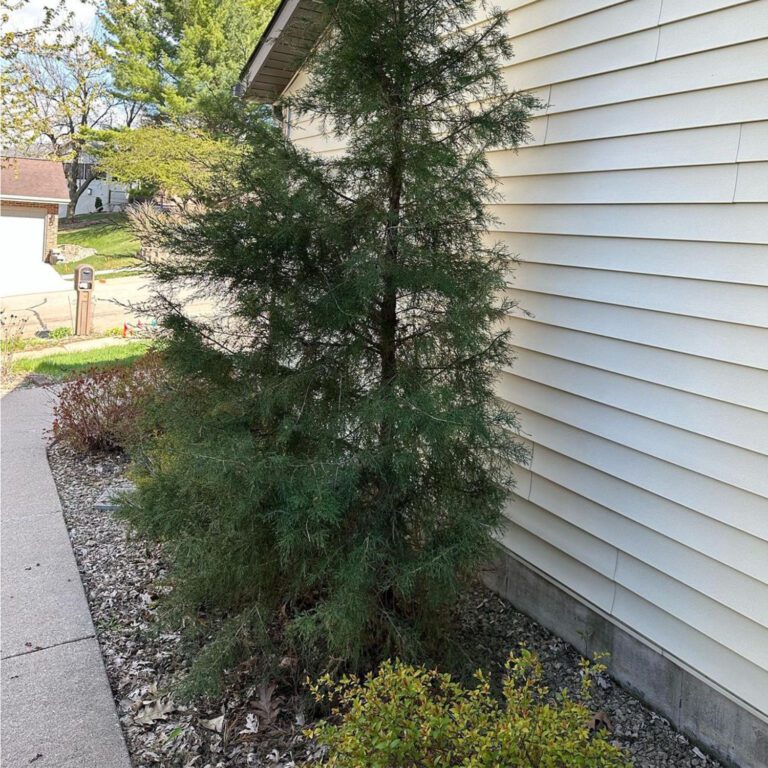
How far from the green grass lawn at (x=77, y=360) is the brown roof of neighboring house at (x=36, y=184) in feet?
46.9

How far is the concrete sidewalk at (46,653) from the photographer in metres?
2.61

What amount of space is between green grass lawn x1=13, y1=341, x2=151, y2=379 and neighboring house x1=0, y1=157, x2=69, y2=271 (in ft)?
45.2

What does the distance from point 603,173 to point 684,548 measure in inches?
68.8

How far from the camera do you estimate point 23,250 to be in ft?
77.3

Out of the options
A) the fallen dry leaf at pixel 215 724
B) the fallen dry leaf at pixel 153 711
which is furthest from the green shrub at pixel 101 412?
the fallen dry leaf at pixel 215 724

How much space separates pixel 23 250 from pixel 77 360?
16.2m

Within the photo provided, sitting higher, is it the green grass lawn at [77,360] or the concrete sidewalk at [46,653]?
the green grass lawn at [77,360]

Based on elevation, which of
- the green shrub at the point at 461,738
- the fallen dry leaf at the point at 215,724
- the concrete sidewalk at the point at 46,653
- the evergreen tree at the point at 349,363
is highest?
the evergreen tree at the point at 349,363

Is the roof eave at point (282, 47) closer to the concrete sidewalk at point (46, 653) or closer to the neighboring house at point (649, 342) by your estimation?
the neighboring house at point (649, 342)

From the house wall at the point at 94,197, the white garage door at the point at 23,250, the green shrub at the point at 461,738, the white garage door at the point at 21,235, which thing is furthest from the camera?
the house wall at the point at 94,197

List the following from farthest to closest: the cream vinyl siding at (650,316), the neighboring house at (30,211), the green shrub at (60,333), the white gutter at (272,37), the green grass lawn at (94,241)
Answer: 1. the green grass lawn at (94,241)
2. the neighboring house at (30,211)
3. the green shrub at (60,333)
4. the white gutter at (272,37)
5. the cream vinyl siding at (650,316)

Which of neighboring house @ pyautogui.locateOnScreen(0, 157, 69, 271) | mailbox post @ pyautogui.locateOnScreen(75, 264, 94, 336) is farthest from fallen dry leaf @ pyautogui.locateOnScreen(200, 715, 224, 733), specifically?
neighboring house @ pyautogui.locateOnScreen(0, 157, 69, 271)

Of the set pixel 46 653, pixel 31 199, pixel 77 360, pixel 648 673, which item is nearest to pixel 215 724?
pixel 46 653

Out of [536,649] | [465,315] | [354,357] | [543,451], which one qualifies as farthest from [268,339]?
[536,649]
